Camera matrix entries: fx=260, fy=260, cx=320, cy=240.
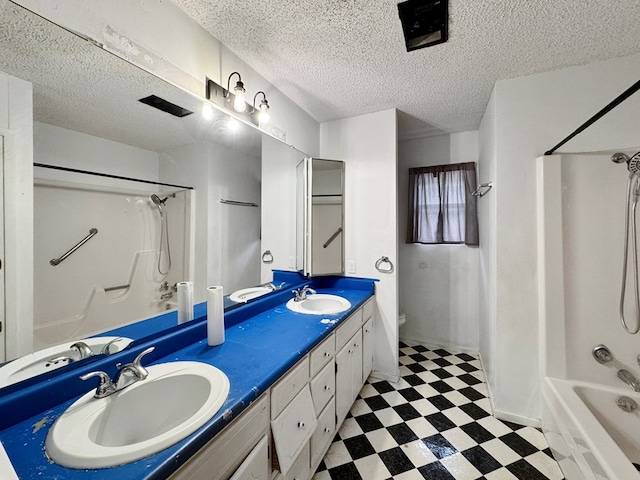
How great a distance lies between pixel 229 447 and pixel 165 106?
4.65 ft

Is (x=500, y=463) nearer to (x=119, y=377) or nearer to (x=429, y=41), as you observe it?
(x=119, y=377)

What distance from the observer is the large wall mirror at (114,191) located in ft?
2.80

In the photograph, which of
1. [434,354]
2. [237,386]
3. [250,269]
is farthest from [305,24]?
[434,354]

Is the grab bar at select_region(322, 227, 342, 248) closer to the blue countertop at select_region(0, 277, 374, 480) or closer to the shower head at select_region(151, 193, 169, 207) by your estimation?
the blue countertop at select_region(0, 277, 374, 480)

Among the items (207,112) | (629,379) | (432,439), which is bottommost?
(432,439)

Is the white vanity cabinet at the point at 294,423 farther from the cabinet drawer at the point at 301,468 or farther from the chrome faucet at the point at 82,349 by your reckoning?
the chrome faucet at the point at 82,349

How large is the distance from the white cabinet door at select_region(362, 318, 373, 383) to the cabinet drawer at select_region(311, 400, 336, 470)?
0.61m

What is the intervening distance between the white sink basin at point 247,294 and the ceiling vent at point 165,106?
1012mm

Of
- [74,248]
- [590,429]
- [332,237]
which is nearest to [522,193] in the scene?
[590,429]

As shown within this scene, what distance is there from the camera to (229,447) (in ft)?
2.66

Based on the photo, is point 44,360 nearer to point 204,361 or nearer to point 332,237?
point 204,361

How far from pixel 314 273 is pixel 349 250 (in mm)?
407

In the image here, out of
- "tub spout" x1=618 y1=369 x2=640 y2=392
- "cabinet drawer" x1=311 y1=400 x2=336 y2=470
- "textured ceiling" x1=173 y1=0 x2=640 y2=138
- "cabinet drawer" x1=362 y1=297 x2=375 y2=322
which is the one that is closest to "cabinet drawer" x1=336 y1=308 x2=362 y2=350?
"cabinet drawer" x1=362 y1=297 x2=375 y2=322

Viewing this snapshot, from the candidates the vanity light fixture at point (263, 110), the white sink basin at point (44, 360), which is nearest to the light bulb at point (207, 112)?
the vanity light fixture at point (263, 110)
